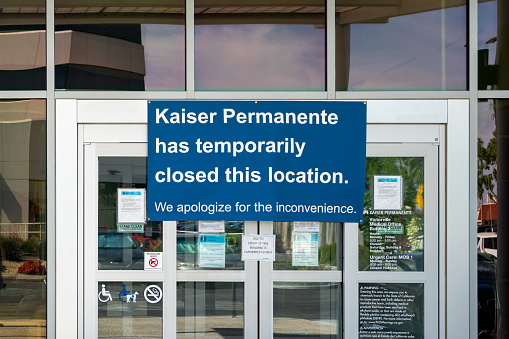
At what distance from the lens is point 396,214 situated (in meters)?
5.73

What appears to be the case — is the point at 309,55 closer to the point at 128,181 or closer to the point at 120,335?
the point at 128,181

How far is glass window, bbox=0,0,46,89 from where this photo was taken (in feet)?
18.9

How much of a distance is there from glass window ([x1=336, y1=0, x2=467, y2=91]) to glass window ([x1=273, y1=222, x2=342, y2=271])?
1.31 meters

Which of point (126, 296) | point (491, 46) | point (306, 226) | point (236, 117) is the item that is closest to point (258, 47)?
point (236, 117)

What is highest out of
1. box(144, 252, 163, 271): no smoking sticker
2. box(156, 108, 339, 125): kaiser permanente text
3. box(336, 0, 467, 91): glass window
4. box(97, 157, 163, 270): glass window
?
box(336, 0, 467, 91): glass window

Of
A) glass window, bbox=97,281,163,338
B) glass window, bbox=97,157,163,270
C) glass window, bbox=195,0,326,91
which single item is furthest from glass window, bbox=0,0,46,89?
glass window, bbox=97,281,163,338

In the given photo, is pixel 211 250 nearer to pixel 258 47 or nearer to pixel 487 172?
pixel 258 47

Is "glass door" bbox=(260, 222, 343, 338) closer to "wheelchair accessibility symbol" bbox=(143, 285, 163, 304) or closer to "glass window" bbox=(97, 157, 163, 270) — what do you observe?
"wheelchair accessibility symbol" bbox=(143, 285, 163, 304)

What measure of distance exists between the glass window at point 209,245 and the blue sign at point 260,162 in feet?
0.35

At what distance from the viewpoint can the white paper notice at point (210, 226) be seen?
5.75 metres

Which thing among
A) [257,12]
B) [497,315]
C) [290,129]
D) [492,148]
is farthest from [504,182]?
[257,12]

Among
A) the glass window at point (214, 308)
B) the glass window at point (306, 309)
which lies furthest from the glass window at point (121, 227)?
the glass window at point (306, 309)

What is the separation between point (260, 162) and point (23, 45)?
2439mm

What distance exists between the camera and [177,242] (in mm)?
5727
